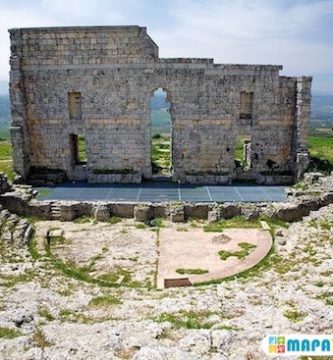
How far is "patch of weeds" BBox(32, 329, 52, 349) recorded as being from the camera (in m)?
8.05

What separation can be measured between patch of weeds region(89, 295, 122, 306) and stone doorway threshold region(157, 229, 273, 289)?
1887 mm

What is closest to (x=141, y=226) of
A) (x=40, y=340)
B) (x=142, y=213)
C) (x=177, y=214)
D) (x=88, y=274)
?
(x=142, y=213)

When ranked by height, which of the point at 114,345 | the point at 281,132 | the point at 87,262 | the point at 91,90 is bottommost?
the point at 87,262

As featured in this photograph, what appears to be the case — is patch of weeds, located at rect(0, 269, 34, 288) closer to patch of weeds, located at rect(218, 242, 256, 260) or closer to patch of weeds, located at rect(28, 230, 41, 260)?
patch of weeds, located at rect(28, 230, 41, 260)

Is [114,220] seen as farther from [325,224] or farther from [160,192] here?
[325,224]

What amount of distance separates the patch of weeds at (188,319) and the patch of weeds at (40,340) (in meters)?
2.39

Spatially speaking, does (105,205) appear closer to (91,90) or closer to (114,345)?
(91,90)

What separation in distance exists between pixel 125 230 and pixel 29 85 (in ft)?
35.8

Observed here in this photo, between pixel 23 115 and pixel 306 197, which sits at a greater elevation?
pixel 23 115

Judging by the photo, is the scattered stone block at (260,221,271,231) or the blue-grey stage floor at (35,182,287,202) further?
the blue-grey stage floor at (35,182,287,202)

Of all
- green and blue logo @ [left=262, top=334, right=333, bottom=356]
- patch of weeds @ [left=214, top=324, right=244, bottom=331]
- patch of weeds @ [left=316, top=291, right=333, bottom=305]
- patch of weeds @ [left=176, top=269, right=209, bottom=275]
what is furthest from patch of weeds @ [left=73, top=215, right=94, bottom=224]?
green and blue logo @ [left=262, top=334, right=333, bottom=356]

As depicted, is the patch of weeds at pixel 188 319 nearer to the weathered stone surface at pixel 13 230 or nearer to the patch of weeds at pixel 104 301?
the patch of weeds at pixel 104 301

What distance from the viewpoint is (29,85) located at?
23203 mm

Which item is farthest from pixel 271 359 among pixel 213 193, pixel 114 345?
pixel 213 193
